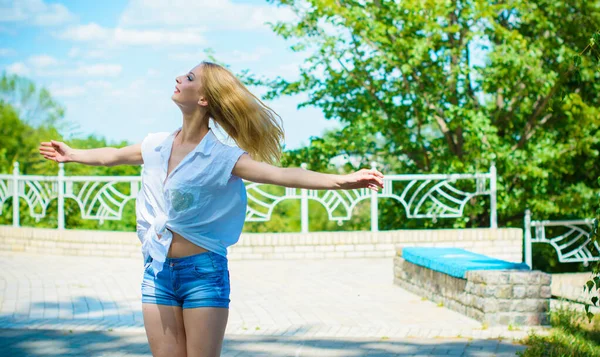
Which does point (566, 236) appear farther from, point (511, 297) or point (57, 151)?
point (57, 151)

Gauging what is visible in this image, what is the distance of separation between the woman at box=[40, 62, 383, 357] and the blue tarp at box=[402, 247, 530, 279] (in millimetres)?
4553

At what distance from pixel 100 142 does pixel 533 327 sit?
1354 cm

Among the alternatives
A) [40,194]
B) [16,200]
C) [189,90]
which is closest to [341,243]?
[40,194]

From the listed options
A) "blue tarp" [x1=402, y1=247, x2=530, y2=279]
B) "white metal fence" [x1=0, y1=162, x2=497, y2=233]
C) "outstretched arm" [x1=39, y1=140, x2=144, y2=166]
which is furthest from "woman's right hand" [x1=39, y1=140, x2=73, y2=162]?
"white metal fence" [x1=0, y1=162, x2=497, y2=233]

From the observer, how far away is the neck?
339cm

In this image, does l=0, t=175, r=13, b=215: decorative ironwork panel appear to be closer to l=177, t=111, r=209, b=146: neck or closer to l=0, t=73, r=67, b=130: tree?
l=177, t=111, r=209, b=146: neck

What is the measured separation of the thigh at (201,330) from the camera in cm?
315

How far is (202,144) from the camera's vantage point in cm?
331

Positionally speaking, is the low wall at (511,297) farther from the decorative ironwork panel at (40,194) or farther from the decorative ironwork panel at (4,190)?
the decorative ironwork panel at (4,190)

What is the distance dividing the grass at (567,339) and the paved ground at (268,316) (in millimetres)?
225

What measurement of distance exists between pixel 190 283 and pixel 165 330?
0.74 ft

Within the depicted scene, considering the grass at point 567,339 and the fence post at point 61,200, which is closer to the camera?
the grass at point 567,339

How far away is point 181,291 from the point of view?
3186 millimetres

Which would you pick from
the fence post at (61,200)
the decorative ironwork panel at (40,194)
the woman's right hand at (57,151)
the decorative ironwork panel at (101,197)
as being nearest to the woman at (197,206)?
the woman's right hand at (57,151)
